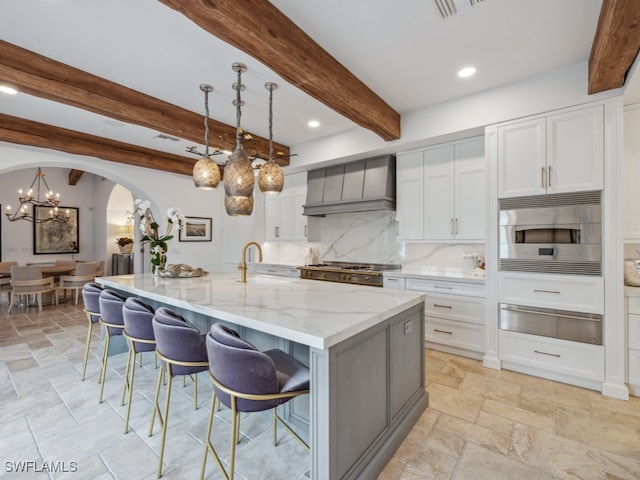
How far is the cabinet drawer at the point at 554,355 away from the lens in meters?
2.58

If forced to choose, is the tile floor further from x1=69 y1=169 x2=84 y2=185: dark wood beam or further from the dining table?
x1=69 y1=169 x2=84 y2=185: dark wood beam

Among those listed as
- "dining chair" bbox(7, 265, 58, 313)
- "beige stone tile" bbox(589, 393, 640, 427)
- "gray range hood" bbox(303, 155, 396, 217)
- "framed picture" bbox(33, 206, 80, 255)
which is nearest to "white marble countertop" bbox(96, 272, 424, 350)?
"beige stone tile" bbox(589, 393, 640, 427)

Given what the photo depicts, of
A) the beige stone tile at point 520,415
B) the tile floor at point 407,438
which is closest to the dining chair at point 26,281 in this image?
the tile floor at point 407,438

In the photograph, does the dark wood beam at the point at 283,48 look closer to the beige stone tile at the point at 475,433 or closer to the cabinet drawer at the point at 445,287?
the cabinet drawer at the point at 445,287

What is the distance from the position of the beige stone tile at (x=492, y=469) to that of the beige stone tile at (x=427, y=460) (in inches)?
2.1

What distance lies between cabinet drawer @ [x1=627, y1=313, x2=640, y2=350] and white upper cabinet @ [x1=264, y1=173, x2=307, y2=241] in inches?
154

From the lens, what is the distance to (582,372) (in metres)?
2.62

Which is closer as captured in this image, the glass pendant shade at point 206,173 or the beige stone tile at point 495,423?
the beige stone tile at point 495,423

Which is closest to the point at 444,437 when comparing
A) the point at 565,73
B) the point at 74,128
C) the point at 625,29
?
the point at 625,29

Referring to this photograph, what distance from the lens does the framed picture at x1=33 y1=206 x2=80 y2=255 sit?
8.07 meters

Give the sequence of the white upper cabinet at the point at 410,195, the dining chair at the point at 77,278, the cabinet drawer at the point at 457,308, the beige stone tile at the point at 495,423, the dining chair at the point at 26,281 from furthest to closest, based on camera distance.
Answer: the dining chair at the point at 77,278
the dining chair at the point at 26,281
the white upper cabinet at the point at 410,195
the cabinet drawer at the point at 457,308
the beige stone tile at the point at 495,423

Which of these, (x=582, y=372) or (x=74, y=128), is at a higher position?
(x=74, y=128)

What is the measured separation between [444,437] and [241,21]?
2872mm

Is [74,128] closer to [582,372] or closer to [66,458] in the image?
[66,458]
